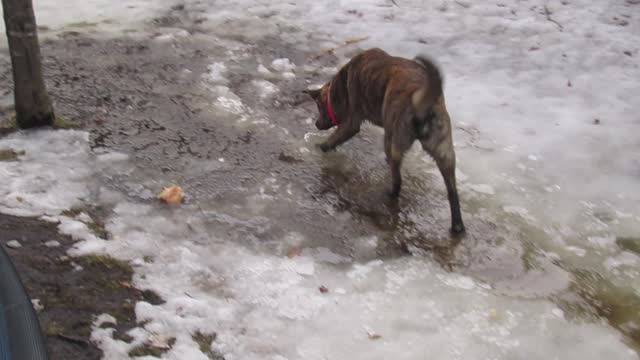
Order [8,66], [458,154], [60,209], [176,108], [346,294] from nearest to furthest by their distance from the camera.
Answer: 1. [346,294]
2. [60,209]
3. [458,154]
4. [176,108]
5. [8,66]

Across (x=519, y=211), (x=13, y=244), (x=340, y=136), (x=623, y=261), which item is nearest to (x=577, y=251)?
(x=623, y=261)

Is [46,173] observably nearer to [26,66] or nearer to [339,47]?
[26,66]

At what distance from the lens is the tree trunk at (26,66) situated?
448cm

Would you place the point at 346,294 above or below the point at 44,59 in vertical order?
below

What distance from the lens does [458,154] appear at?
5.04 metres

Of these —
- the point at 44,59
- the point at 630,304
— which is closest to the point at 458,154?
the point at 630,304

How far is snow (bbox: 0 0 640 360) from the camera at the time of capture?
10.7 ft

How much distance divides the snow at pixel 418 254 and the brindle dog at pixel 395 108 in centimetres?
37

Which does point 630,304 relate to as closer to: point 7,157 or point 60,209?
point 60,209

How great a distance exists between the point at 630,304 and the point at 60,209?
3310mm

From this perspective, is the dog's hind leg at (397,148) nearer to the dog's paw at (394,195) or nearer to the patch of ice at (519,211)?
the dog's paw at (394,195)

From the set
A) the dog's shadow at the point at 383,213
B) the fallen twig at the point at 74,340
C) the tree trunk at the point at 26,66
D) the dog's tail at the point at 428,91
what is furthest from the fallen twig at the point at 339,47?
the fallen twig at the point at 74,340

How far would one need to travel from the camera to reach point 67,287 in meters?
3.30

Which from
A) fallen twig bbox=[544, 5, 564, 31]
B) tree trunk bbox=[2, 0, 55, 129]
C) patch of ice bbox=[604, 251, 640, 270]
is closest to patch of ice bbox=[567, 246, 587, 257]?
patch of ice bbox=[604, 251, 640, 270]
